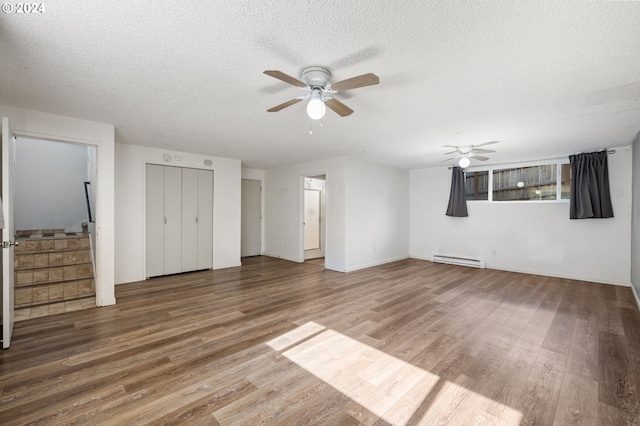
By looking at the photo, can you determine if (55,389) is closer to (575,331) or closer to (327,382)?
(327,382)

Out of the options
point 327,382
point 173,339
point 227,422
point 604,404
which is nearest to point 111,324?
point 173,339

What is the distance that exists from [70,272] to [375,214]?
5.73 m

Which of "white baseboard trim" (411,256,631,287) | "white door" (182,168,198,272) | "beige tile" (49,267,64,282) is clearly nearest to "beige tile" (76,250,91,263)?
"beige tile" (49,267,64,282)

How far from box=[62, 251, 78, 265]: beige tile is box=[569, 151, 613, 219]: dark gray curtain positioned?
8.76m

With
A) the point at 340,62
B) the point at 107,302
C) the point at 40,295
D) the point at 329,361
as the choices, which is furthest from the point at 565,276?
the point at 40,295

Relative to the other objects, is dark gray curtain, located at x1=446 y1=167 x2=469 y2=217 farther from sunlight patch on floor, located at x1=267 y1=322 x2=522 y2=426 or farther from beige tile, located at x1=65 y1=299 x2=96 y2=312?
beige tile, located at x1=65 y1=299 x2=96 y2=312

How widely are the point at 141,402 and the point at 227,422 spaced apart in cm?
66

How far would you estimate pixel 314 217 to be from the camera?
7672mm

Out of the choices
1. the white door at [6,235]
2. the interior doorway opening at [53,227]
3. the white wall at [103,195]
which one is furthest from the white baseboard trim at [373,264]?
the white door at [6,235]

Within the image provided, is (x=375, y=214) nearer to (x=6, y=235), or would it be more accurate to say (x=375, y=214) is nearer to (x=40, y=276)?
(x=6, y=235)

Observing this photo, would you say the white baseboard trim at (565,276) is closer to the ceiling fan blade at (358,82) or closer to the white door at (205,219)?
the ceiling fan blade at (358,82)

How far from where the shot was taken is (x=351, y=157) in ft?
18.8

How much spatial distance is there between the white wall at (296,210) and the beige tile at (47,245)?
432 cm

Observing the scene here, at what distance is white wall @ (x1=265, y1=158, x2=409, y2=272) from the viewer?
5754mm
